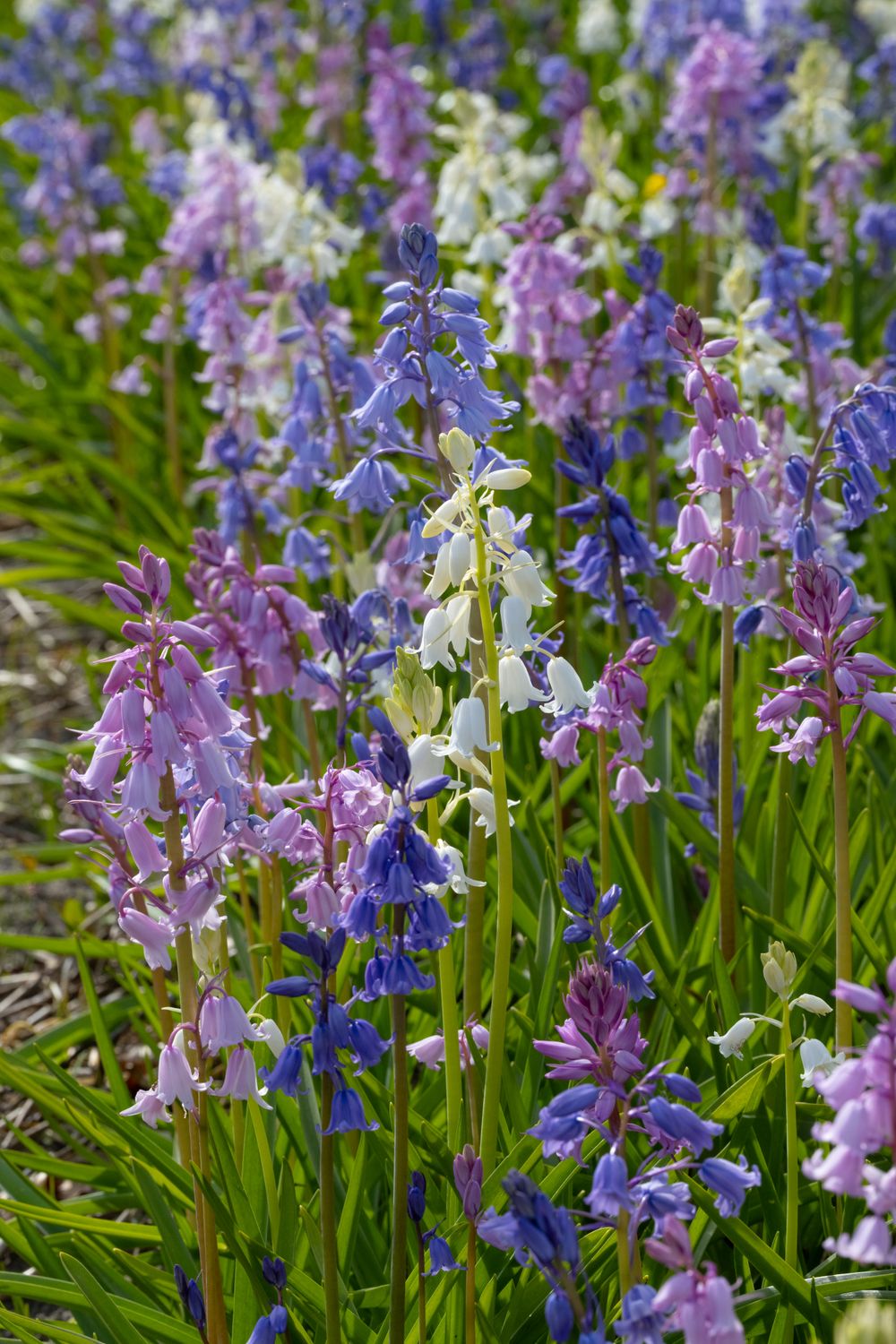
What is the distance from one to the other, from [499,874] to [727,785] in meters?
0.86

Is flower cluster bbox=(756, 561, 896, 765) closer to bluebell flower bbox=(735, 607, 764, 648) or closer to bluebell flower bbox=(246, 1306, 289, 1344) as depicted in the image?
bluebell flower bbox=(735, 607, 764, 648)

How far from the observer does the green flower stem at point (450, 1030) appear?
2.19m

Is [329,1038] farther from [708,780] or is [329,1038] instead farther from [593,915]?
[708,780]

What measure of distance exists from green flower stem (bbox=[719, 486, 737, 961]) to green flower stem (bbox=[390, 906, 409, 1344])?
1062 millimetres

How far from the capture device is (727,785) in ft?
9.27

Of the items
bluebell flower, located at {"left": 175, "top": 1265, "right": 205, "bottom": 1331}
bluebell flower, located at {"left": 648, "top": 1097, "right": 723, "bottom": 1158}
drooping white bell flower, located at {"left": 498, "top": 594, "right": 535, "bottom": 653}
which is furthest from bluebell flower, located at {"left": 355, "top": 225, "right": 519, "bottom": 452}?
bluebell flower, located at {"left": 175, "top": 1265, "right": 205, "bottom": 1331}

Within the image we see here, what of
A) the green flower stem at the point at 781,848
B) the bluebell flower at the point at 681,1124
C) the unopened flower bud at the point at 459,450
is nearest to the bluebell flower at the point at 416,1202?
the bluebell flower at the point at 681,1124

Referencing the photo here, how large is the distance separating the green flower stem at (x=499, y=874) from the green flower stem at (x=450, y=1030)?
9 cm

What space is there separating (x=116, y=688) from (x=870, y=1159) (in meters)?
1.40

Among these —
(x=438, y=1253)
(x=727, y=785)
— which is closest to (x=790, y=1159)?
(x=438, y=1253)

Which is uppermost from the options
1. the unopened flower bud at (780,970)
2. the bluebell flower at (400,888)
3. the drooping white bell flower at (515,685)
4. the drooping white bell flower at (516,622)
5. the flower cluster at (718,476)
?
the flower cluster at (718,476)

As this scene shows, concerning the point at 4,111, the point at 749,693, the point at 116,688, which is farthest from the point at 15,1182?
the point at 4,111

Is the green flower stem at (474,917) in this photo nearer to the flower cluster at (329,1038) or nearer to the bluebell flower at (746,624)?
the flower cluster at (329,1038)

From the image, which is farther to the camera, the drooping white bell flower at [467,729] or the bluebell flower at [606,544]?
the bluebell flower at [606,544]
